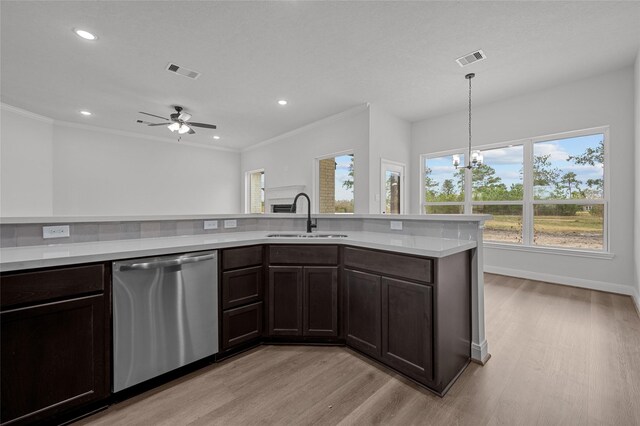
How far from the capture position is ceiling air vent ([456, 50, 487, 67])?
3.27 metres

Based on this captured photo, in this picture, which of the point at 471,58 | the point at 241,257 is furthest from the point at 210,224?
the point at 471,58

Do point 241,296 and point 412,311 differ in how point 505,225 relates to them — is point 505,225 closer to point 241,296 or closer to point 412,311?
point 412,311

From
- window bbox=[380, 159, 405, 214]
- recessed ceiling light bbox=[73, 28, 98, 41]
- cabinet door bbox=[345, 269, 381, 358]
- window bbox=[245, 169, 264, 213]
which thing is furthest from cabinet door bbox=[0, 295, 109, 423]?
window bbox=[245, 169, 264, 213]

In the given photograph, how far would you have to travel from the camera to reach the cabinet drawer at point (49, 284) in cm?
130

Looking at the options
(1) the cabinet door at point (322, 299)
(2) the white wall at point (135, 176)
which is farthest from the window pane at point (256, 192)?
(1) the cabinet door at point (322, 299)

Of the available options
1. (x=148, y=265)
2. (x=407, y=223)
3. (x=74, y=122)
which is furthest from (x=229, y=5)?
(x=74, y=122)

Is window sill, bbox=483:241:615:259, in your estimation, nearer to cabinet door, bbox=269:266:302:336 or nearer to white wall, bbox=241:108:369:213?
white wall, bbox=241:108:369:213

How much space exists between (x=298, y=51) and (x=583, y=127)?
421 cm

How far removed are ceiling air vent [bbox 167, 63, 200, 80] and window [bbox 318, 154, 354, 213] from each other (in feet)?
9.21

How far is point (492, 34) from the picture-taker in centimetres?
291

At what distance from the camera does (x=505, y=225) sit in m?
4.84

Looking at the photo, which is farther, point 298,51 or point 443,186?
point 443,186

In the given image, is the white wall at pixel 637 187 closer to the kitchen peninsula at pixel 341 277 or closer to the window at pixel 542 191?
the window at pixel 542 191

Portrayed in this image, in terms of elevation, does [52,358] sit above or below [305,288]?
below
